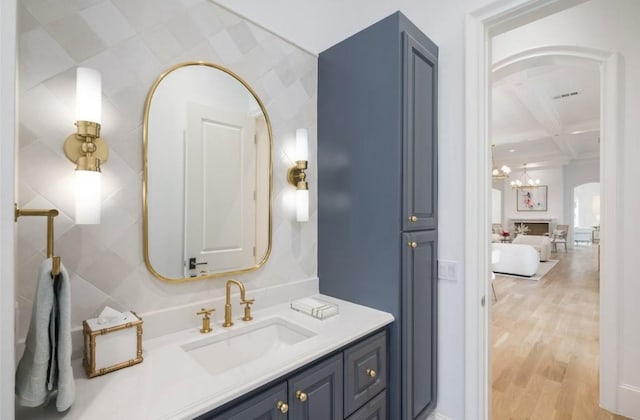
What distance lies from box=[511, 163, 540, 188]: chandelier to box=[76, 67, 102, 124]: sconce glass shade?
11.7 meters

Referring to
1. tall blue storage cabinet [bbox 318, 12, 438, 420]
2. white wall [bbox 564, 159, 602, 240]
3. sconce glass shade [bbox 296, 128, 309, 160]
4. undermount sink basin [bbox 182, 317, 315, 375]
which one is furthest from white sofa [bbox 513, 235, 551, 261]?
undermount sink basin [bbox 182, 317, 315, 375]

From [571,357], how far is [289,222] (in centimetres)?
298

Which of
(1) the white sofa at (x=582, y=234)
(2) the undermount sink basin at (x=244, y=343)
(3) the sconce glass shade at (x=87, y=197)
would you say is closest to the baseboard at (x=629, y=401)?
(2) the undermount sink basin at (x=244, y=343)

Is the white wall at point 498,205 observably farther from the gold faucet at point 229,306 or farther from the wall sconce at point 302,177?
the gold faucet at point 229,306

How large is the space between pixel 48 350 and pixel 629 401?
3.15 metres

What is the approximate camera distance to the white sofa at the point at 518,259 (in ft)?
19.0

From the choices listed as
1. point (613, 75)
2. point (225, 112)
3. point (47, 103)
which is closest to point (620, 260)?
point (613, 75)

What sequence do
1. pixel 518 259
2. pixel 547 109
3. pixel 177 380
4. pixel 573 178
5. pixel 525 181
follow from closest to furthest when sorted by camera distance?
pixel 177 380 → pixel 547 109 → pixel 518 259 → pixel 573 178 → pixel 525 181

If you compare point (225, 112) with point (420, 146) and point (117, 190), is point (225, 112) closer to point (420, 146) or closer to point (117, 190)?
point (117, 190)

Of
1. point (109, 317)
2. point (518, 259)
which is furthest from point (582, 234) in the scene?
point (109, 317)

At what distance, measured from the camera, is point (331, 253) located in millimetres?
1783

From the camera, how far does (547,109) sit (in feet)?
16.5

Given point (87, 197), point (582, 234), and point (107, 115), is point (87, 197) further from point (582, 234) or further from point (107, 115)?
point (582, 234)

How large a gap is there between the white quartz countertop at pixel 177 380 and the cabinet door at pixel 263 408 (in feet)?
0.16
